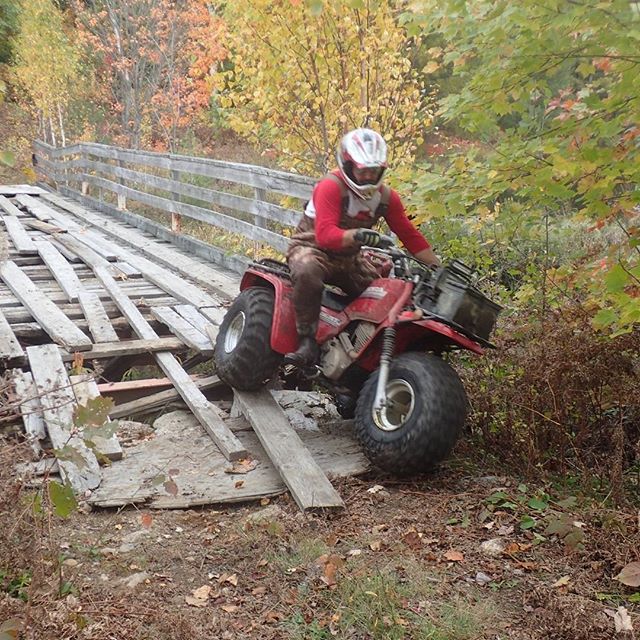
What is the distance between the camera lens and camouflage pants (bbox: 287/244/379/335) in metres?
4.89

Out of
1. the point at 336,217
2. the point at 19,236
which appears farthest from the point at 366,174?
the point at 19,236

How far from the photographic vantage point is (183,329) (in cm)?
687

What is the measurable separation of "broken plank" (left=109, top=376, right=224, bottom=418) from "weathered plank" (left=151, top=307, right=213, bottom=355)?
0.46m

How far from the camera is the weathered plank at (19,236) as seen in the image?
977cm

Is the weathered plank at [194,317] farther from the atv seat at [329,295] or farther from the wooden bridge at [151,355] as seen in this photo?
the atv seat at [329,295]

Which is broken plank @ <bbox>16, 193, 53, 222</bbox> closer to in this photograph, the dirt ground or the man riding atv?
the man riding atv

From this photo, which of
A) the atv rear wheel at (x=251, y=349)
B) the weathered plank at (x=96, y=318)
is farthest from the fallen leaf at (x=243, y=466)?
the weathered plank at (x=96, y=318)

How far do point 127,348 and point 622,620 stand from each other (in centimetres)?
441

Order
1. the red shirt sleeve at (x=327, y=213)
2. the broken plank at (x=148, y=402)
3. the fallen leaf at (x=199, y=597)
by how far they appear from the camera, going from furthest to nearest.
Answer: the broken plank at (x=148, y=402)
the red shirt sleeve at (x=327, y=213)
the fallen leaf at (x=199, y=597)

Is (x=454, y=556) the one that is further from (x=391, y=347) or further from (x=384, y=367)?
(x=391, y=347)

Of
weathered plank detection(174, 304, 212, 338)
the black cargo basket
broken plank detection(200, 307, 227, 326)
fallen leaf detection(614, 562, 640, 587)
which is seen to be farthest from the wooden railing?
fallen leaf detection(614, 562, 640, 587)

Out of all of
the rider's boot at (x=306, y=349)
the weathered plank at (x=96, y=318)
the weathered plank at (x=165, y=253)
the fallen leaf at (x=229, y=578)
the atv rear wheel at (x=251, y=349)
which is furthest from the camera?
the weathered plank at (x=165, y=253)

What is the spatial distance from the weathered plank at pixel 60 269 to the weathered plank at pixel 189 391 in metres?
0.40

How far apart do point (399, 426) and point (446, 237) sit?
3.02m
